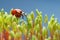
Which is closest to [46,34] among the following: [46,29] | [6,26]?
[46,29]

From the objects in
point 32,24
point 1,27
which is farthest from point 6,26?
point 32,24

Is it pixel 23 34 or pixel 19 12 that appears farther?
pixel 19 12

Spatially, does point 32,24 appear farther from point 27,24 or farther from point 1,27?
point 1,27

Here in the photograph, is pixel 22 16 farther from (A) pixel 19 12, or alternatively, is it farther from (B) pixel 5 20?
(B) pixel 5 20

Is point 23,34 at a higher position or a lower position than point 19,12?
lower

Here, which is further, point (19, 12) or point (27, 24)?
point (19, 12)

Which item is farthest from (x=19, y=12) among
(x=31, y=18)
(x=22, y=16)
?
(x=31, y=18)

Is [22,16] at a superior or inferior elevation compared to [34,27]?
superior
